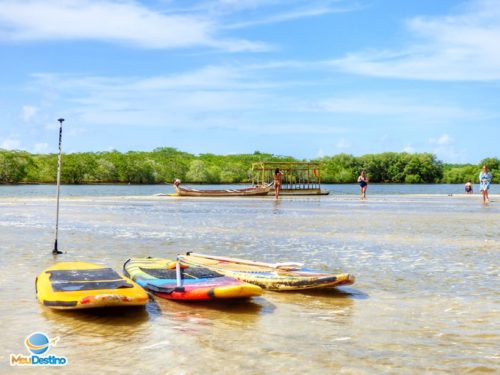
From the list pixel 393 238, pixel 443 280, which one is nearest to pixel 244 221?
pixel 393 238

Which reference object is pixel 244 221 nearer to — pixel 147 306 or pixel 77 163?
pixel 147 306

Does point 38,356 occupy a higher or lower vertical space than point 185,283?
lower

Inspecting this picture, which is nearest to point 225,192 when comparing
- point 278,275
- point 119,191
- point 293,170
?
point 293,170

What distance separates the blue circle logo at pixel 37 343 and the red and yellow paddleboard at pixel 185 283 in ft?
7.05

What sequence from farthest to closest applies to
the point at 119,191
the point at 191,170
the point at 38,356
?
the point at 191,170 < the point at 119,191 < the point at 38,356

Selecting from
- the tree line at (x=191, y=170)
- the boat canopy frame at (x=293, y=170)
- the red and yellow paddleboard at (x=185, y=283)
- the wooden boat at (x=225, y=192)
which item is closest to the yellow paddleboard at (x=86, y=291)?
the red and yellow paddleboard at (x=185, y=283)

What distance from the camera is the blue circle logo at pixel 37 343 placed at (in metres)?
6.67

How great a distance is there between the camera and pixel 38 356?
648 cm

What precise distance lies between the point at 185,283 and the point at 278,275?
1.65 metres

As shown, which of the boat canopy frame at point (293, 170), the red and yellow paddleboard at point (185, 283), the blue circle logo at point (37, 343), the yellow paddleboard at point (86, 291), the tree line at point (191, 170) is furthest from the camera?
the tree line at point (191, 170)

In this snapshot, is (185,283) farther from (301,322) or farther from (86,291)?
(301,322)

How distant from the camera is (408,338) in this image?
734 centimetres

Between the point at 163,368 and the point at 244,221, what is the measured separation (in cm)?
1904

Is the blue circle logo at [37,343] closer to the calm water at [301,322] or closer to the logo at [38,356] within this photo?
the logo at [38,356]
